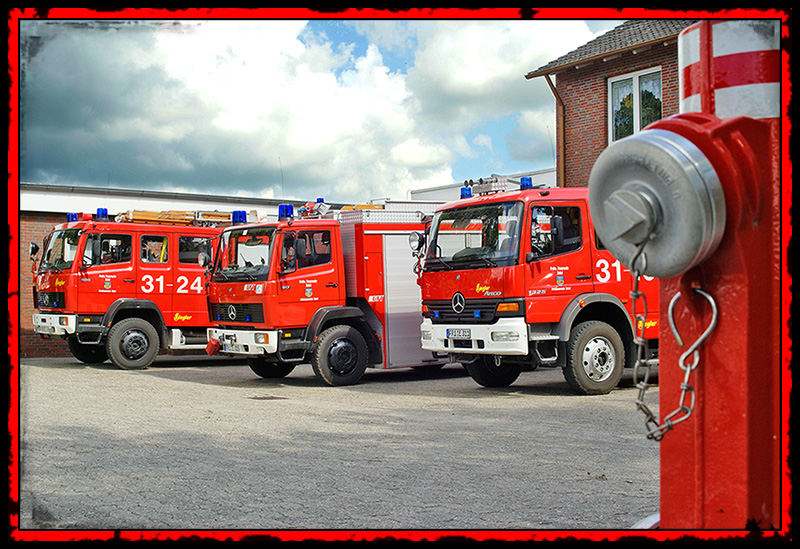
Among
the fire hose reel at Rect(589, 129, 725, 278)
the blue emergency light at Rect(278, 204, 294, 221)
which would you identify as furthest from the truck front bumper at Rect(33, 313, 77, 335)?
the fire hose reel at Rect(589, 129, 725, 278)

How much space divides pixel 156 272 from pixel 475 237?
330 inches

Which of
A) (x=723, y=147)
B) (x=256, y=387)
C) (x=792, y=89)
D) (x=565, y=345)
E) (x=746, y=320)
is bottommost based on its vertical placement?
(x=256, y=387)

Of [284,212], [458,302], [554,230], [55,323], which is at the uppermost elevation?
[284,212]

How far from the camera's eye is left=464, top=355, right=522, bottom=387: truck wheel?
1330cm

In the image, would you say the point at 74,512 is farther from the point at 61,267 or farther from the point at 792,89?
the point at 61,267

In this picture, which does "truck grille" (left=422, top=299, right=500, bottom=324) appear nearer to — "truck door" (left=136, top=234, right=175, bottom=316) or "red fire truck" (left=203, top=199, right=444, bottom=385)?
"red fire truck" (left=203, top=199, right=444, bottom=385)

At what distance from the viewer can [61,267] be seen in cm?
1711

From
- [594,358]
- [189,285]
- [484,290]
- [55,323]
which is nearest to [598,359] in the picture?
[594,358]

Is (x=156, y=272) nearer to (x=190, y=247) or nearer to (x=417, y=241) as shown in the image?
(x=190, y=247)

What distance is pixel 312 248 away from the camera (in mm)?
13773

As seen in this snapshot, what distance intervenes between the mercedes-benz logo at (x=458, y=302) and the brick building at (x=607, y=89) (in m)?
8.90

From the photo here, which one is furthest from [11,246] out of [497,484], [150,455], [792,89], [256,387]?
Answer: [256,387]

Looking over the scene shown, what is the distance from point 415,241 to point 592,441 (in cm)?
536

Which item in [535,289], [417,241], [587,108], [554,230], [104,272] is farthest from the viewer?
[587,108]
